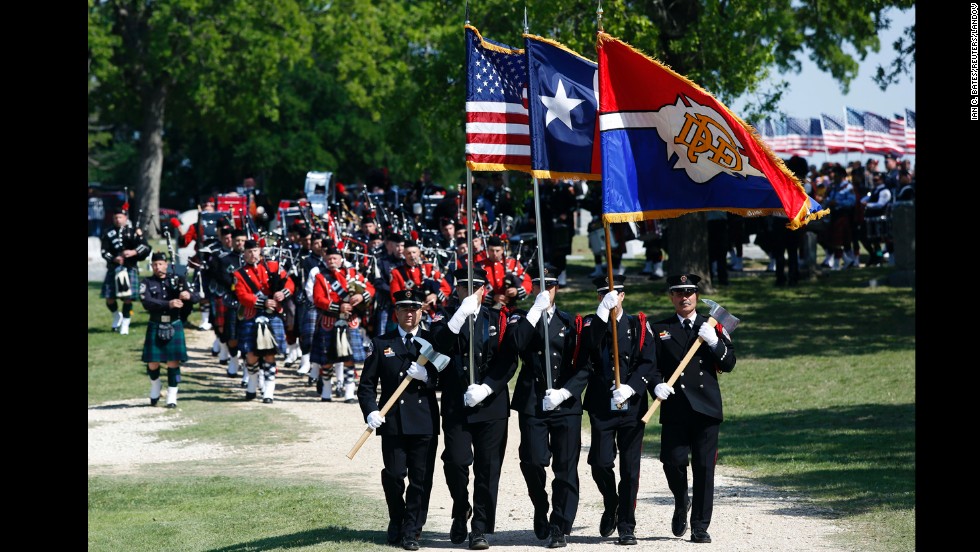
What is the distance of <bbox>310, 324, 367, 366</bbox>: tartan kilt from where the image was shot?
1870 centimetres

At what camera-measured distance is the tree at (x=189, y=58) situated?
47625 mm

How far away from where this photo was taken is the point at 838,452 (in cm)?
1534

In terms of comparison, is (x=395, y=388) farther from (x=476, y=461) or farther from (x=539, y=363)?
(x=539, y=363)

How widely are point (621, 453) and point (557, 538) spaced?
0.83m

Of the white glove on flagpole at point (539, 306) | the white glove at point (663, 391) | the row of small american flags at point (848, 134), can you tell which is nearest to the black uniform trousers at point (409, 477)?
the white glove on flagpole at point (539, 306)

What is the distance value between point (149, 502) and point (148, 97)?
3920 centimetres

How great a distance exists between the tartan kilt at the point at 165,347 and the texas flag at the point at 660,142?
30.2 ft

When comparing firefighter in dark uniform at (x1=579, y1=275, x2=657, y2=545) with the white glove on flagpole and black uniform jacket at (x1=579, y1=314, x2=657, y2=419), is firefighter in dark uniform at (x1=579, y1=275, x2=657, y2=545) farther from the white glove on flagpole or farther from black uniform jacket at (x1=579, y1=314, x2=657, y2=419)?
the white glove on flagpole

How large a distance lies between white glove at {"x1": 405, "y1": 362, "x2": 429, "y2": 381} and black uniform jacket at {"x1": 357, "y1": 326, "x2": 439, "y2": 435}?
0.26 ft

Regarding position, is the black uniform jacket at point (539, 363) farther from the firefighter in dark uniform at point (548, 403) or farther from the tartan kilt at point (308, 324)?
the tartan kilt at point (308, 324)

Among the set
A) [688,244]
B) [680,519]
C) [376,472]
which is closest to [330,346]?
[376,472]

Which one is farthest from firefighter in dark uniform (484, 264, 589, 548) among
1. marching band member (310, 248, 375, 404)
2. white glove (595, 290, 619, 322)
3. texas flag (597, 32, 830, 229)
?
marching band member (310, 248, 375, 404)
